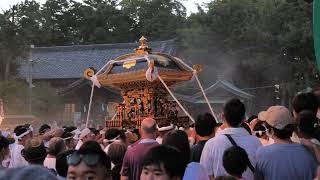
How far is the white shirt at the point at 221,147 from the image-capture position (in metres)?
3.89

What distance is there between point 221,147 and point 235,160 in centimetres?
36

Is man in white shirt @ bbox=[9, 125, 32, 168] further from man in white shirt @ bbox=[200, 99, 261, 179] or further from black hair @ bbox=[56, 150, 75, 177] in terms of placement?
man in white shirt @ bbox=[200, 99, 261, 179]

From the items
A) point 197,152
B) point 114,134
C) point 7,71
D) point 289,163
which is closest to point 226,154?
point 289,163

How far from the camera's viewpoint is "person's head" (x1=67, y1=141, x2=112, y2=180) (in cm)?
265

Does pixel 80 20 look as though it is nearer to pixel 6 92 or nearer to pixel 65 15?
pixel 65 15

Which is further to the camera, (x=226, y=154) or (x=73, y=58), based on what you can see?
(x=73, y=58)

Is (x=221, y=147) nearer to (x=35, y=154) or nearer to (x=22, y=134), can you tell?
(x=35, y=154)

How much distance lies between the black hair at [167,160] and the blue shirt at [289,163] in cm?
101

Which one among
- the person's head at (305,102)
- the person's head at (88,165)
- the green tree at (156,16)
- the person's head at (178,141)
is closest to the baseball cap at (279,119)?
the person's head at (305,102)

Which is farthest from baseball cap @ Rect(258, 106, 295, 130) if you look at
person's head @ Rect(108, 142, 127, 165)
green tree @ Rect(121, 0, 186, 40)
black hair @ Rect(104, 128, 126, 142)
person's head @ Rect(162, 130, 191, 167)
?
green tree @ Rect(121, 0, 186, 40)

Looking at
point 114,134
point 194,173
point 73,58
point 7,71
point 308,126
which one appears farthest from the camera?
point 73,58

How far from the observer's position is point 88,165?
8.75 ft

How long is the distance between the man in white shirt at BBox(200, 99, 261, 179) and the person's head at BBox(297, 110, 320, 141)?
46 centimetres

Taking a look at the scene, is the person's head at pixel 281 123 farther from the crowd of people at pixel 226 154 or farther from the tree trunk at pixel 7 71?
the tree trunk at pixel 7 71
